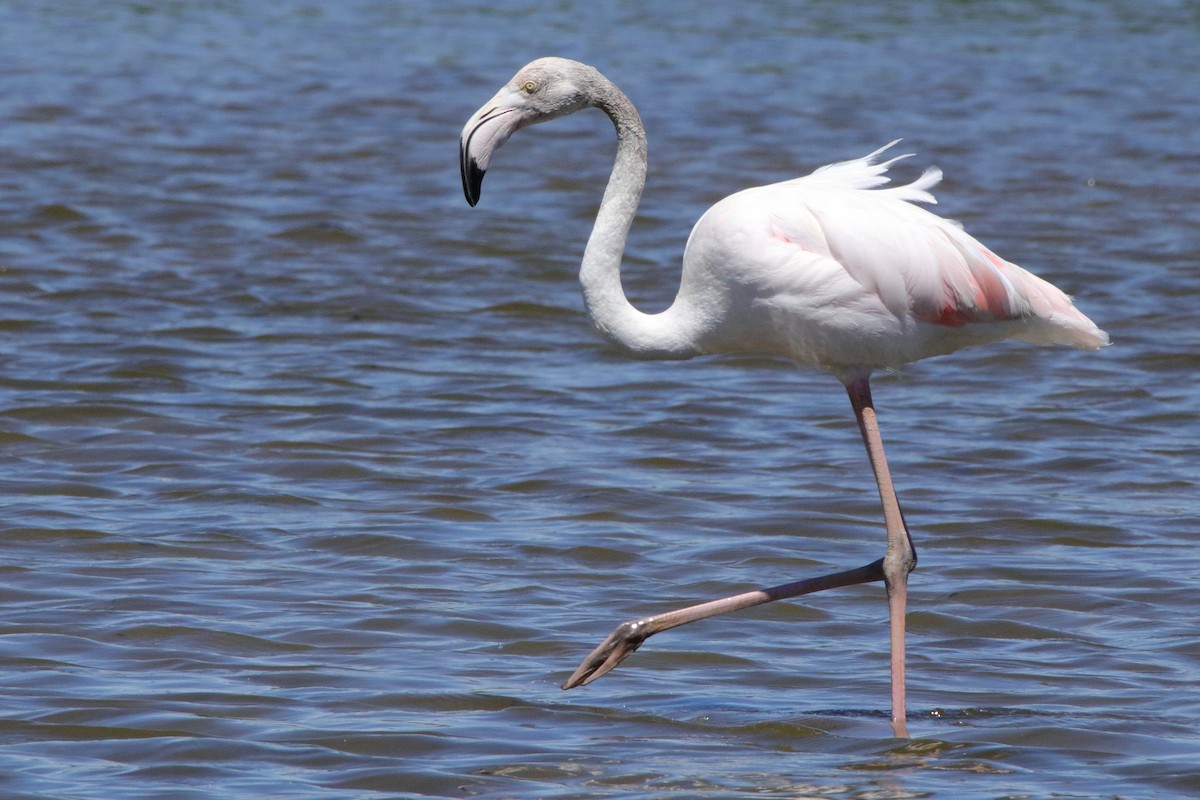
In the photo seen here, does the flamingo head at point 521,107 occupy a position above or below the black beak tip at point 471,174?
above

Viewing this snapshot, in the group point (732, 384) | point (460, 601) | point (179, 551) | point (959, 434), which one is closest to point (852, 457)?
point (959, 434)

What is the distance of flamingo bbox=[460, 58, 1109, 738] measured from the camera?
5.48 metres

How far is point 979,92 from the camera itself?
1820cm

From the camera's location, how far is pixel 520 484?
7.59 metres

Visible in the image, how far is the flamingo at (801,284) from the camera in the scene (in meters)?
5.48

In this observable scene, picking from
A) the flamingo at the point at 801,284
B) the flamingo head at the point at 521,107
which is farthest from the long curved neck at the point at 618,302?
the flamingo head at the point at 521,107

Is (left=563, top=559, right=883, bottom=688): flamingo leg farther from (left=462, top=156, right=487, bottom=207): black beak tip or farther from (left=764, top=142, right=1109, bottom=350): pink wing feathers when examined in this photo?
(left=462, top=156, right=487, bottom=207): black beak tip

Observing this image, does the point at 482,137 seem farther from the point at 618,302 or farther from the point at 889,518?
the point at 889,518

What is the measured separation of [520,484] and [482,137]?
2.28 m

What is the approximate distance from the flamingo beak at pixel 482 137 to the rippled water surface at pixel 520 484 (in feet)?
4.77

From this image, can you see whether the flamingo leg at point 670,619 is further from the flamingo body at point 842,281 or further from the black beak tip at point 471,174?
the black beak tip at point 471,174

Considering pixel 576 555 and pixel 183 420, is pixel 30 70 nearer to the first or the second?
pixel 183 420

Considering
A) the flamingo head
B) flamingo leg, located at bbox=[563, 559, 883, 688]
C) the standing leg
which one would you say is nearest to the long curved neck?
the flamingo head

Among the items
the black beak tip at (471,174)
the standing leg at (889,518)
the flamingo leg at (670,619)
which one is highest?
the black beak tip at (471,174)
